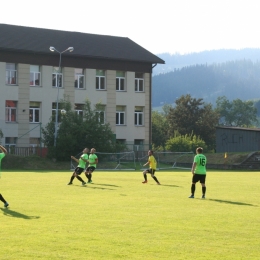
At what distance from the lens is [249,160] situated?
62.1 meters

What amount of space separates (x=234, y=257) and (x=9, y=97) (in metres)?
55.2

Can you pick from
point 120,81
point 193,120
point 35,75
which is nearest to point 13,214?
point 35,75

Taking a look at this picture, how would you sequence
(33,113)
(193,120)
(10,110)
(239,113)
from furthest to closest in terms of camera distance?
(239,113), (193,120), (33,113), (10,110)

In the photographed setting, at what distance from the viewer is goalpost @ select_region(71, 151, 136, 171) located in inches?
2328

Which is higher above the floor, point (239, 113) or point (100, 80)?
point (239, 113)

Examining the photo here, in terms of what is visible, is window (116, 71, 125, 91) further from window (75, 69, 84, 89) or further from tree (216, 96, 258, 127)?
tree (216, 96, 258, 127)

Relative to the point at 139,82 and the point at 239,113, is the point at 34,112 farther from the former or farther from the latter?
the point at 239,113

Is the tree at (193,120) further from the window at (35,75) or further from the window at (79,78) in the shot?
the window at (35,75)

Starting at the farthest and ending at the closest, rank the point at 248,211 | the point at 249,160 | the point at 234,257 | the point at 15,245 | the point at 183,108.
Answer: the point at 183,108, the point at 249,160, the point at 248,211, the point at 15,245, the point at 234,257

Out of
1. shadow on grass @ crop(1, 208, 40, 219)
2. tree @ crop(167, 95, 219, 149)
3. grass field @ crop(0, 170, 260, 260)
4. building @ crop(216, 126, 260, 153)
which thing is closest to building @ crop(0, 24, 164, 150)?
building @ crop(216, 126, 260, 153)

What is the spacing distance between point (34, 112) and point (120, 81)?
10.7 metres

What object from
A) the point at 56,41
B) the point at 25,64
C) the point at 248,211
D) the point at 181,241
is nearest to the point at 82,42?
the point at 56,41

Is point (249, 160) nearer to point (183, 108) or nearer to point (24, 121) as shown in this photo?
point (24, 121)

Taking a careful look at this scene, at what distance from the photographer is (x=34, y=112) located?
67.1m
